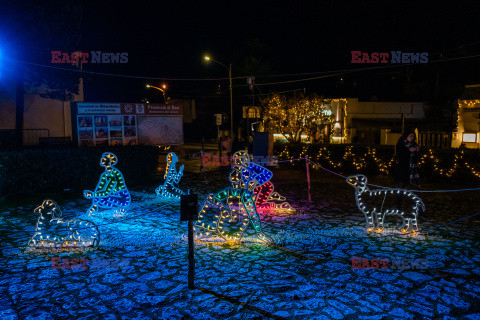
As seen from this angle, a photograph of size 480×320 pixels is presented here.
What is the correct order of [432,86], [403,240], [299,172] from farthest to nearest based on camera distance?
1. [432,86]
2. [299,172]
3. [403,240]

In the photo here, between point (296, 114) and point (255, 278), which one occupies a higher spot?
point (296, 114)

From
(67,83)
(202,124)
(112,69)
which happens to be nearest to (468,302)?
(67,83)

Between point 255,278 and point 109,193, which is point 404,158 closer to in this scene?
point 255,278

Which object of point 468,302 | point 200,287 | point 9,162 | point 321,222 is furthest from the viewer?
point 9,162

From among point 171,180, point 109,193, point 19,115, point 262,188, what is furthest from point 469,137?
point 19,115

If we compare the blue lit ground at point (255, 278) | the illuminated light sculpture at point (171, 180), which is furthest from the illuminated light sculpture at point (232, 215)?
the illuminated light sculpture at point (171, 180)

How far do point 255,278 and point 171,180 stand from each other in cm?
689

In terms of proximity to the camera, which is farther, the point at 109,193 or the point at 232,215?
the point at 109,193

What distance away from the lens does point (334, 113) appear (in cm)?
3462

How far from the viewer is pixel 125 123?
751 inches

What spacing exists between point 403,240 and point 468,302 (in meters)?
2.56

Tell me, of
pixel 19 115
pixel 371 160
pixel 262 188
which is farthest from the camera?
pixel 371 160

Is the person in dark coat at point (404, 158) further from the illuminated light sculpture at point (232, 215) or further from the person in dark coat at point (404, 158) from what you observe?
the illuminated light sculpture at point (232, 215)

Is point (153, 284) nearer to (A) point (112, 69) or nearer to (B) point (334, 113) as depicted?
(B) point (334, 113)
